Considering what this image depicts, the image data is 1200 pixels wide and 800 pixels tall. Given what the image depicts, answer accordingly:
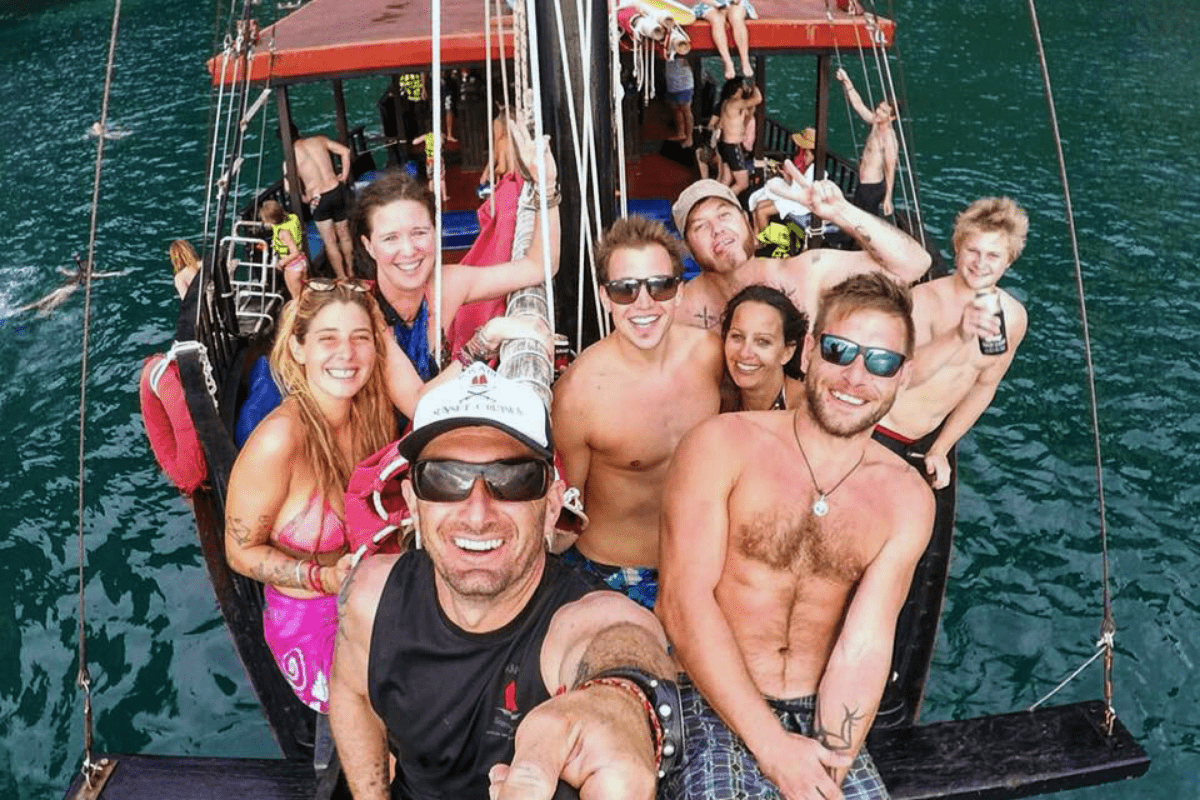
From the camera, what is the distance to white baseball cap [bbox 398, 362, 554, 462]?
2.11m

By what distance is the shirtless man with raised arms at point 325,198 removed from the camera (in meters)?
8.45

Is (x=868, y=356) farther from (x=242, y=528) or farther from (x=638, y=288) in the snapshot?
(x=242, y=528)

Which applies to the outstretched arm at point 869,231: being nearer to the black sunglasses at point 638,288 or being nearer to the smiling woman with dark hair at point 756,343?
the smiling woman with dark hair at point 756,343

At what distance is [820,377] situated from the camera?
263 centimetres

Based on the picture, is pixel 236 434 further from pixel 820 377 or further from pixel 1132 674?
pixel 1132 674

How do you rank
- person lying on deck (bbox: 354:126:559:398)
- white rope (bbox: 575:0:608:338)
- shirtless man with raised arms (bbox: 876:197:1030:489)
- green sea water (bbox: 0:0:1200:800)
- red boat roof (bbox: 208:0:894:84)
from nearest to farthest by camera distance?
white rope (bbox: 575:0:608:338) < person lying on deck (bbox: 354:126:559:398) < shirtless man with raised arms (bbox: 876:197:1030:489) < green sea water (bbox: 0:0:1200:800) < red boat roof (bbox: 208:0:894:84)

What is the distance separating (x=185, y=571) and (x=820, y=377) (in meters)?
6.43

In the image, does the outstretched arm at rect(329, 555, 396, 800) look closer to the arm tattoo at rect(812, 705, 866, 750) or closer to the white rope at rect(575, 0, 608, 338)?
the arm tattoo at rect(812, 705, 866, 750)

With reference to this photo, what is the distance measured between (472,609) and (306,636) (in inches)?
58.8

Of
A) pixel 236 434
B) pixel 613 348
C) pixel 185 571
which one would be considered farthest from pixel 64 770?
pixel 613 348

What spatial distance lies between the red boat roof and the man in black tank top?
5720 mm

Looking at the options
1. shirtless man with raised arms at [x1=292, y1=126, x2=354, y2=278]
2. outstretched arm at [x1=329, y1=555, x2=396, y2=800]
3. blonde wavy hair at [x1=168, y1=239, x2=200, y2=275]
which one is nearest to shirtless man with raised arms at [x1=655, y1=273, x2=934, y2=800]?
outstretched arm at [x1=329, y1=555, x2=396, y2=800]

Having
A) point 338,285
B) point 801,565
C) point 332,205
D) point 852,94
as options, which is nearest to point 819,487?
point 801,565

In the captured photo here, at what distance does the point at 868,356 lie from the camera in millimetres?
2582
